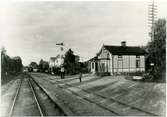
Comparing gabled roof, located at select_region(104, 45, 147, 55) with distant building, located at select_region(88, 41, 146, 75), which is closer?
distant building, located at select_region(88, 41, 146, 75)

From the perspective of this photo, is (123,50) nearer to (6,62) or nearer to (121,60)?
(121,60)

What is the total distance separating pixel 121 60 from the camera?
39375mm

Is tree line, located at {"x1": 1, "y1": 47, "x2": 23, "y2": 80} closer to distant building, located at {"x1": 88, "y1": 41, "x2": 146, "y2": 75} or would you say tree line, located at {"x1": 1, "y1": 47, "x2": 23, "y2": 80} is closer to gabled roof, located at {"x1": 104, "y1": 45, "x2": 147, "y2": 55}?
distant building, located at {"x1": 88, "y1": 41, "x2": 146, "y2": 75}

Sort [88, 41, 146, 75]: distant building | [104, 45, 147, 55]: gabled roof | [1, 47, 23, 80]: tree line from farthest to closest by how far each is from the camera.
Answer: [104, 45, 147, 55]: gabled roof, [88, 41, 146, 75]: distant building, [1, 47, 23, 80]: tree line

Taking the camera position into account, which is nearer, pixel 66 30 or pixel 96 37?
pixel 66 30

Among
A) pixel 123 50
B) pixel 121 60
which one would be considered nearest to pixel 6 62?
pixel 121 60

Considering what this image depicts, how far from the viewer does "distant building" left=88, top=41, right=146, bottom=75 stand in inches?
1531

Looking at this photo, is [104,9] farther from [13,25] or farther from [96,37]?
[13,25]

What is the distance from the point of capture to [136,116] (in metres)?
12.6

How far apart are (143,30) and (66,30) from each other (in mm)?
4294

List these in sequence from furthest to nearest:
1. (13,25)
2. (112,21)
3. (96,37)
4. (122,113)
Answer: (96,37) → (112,21) → (122,113) → (13,25)

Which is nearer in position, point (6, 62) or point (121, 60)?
point (121, 60)

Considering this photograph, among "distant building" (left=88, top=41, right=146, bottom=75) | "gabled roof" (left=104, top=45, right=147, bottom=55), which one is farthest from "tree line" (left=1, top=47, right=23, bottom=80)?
"gabled roof" (left=104, top=45, right=147, bottom=55)

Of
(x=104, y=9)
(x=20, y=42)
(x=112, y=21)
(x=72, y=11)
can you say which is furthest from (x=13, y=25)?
(x=112, y=21)
